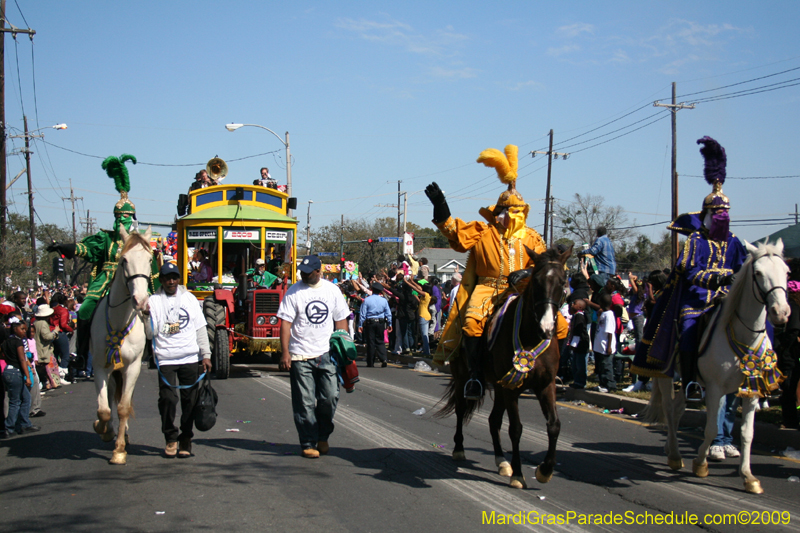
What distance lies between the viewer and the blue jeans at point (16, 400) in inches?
360

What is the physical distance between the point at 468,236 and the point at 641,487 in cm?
286

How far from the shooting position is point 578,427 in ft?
30.3

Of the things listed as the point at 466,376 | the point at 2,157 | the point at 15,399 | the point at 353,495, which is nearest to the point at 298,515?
the point at 353,495

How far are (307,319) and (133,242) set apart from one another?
6.47 feet

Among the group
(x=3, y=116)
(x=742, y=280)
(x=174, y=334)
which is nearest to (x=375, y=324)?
(x=174, y=334)

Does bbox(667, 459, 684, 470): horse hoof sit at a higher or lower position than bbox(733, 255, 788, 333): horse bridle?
lower

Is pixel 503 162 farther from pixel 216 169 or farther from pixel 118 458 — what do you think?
pixel 216 169

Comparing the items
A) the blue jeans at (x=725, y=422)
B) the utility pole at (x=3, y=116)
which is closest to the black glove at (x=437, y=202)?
the blue jeans at (x=725, y=422)

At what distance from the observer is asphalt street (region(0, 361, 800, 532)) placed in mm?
5301

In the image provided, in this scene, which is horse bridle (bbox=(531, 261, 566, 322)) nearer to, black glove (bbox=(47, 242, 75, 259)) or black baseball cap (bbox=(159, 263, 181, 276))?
black baseball cap (bbox=(159, 263, 181, 276))

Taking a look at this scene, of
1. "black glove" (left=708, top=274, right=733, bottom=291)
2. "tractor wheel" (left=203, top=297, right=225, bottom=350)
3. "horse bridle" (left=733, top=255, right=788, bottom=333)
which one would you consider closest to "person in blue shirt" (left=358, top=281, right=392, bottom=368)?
"tractor wheel" (left=203, top=297, right=225, bottom=350)

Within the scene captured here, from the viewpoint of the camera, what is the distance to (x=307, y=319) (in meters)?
7.45

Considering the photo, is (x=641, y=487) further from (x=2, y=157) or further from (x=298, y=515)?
(x=2, y=157)

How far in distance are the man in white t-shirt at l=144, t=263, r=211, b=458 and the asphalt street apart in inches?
12.0
